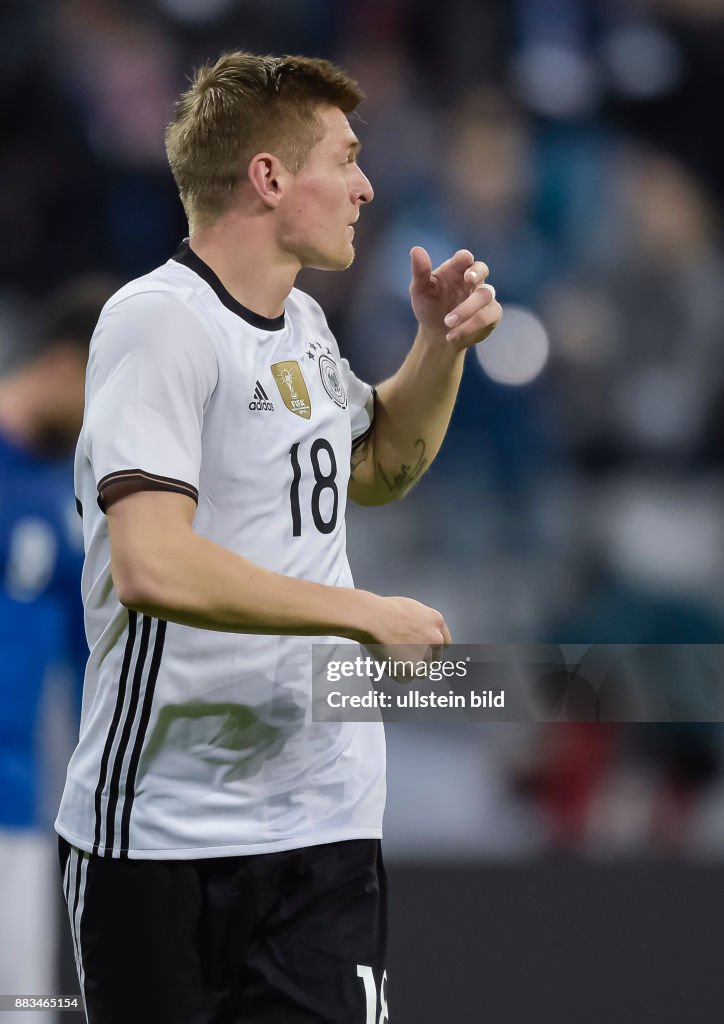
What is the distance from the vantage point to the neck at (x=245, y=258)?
6.14 ft

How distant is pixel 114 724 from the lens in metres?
1.74

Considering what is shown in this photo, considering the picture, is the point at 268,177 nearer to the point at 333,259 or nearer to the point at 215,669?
the point at 333,259

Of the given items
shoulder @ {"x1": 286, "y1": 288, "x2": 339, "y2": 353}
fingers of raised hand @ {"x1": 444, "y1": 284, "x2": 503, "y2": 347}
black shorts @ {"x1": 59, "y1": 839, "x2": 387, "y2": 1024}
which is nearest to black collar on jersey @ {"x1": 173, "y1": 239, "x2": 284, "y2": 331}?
shoulder @ {"x1": 286, "y1": 288, "x2": 339, "y2": 353}

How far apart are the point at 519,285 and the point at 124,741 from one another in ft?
11.3

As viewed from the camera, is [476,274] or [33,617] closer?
[476,274]

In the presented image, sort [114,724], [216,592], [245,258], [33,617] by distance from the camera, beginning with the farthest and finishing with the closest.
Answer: [33,617]
[245,258]
[114,724]
[216,592]

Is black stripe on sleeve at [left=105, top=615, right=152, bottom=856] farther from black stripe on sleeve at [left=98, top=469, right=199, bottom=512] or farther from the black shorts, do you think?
black stripe on sleeve at [left=98, top=469, right=199, bottom=512]

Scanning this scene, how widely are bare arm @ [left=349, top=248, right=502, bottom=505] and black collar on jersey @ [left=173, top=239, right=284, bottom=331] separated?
0.33 metres

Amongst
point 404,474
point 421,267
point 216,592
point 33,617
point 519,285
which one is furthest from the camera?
point 519,285

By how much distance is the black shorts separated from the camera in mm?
1689

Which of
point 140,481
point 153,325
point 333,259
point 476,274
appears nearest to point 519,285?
point 476,274

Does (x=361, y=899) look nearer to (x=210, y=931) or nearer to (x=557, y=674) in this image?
(x=210, y=931)

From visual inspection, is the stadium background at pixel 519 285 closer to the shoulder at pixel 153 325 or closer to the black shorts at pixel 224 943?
the black shorts at pixel 224 943

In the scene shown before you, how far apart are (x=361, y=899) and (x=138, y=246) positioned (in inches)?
136
